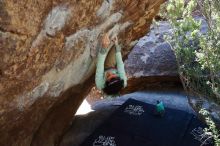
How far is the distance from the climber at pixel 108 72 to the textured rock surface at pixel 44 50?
0.37ft

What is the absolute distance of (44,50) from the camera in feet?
12.9

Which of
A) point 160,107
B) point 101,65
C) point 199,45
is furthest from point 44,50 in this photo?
point 160,107

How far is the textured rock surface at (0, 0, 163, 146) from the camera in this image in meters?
3.51

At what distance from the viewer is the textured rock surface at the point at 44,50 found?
3509 millimetres

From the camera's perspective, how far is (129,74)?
7758 mm

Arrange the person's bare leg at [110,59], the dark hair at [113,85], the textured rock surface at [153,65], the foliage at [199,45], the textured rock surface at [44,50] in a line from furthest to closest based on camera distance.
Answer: the textured rock surface at [153,65] < the foliage at [199,45] < the person's bare leg at [110,59] < the dark hair at [113,85] < the textured rock surface at [44,50]

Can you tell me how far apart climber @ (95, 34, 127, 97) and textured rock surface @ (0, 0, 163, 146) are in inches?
4.5

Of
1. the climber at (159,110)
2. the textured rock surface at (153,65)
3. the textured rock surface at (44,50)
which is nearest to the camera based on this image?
the textured rock surface at (44,50)

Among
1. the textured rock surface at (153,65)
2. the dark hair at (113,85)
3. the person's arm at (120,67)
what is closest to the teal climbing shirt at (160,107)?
the textured rock surface at (153,65)

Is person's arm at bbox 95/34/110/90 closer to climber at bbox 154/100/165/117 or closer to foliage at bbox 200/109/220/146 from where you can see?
foliage at bbox 200/109/220/146

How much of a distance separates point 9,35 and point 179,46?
2868mm

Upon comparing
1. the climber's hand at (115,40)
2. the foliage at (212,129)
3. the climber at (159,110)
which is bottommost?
the climber at (159,110)

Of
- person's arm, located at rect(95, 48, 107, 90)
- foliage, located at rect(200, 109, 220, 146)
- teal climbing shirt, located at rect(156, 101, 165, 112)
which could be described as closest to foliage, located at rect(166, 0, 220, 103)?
foliage, located at rect(200, 109, 220, 146)

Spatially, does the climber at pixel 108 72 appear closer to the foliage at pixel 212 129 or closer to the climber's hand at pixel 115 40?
the climber's hand at pixel 115 40
